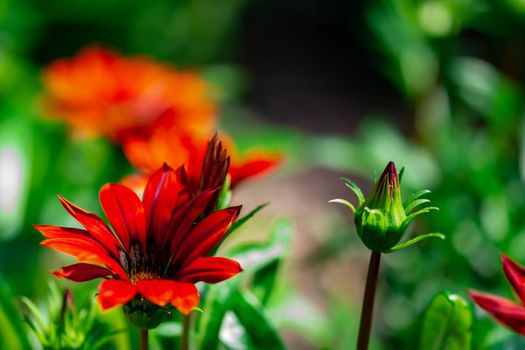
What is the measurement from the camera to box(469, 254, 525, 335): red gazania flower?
2.11 feet

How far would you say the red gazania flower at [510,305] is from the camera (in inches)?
25.3

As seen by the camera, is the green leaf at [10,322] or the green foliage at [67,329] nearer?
the green foliage at [67,329]

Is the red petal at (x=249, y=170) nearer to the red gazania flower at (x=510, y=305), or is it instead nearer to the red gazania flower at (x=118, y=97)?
the red gazania flower at (x=510, y=305)

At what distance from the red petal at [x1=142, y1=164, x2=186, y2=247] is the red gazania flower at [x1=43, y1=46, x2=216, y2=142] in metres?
0.69

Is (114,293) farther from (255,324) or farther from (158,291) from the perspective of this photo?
(255,324)

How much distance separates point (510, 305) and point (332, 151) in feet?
3.65

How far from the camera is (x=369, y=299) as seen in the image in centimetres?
70

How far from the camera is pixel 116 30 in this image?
267 cm

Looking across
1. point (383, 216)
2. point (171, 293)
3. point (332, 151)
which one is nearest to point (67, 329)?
point (171, 293)

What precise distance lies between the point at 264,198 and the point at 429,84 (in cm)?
77

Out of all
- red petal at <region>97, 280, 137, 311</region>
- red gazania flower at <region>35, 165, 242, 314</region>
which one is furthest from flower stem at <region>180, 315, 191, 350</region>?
red petal at <region>97, 280, 137, 311</region>

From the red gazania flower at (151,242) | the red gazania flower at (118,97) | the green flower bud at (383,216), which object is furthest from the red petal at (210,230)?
the red gazania flower at (118,97)

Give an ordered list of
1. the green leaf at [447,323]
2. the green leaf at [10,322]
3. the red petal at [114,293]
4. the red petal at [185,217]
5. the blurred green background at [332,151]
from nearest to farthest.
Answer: the red petal at [114,293]
the red petal at [185,217]
the green leaf at [447,323]
the green leaf at [10,322]
the blurred green background at [332,151]

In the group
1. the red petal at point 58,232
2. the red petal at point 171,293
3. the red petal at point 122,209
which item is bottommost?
the red petal at point 171,293
